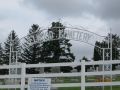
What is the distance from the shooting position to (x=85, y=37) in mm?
23562

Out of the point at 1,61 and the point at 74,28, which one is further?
the point at 1,61

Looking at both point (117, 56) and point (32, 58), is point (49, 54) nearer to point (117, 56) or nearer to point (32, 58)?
point (32, 58)

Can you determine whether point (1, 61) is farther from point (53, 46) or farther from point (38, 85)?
point (38, 85)

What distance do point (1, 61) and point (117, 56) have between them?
26291mm

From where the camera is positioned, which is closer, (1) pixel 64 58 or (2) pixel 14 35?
(1) pixel 64 58

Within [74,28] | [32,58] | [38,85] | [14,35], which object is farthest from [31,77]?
[14,35]

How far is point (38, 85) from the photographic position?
13.3 meters

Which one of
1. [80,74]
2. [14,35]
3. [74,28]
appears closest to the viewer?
[80,74]

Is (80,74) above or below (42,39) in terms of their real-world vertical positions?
below

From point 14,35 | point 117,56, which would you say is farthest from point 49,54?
point 117,56

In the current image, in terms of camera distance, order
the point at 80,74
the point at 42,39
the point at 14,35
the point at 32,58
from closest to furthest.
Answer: the point at 80,74
the point at 42,39
the point at 32,58
the point at 14,35

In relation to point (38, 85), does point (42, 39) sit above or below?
above

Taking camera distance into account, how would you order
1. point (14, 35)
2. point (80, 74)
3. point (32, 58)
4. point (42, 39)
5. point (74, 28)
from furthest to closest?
1. point (14, 35)
2. point (32, 58)
3. point (42, 39)
4. point (74, 28)
5. point (80, 74)

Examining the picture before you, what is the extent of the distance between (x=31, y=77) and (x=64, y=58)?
57.4 metres
